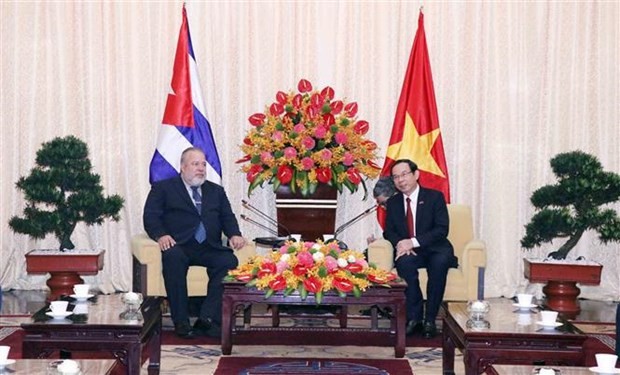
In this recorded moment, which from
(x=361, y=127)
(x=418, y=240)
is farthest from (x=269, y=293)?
(x=361, y=127)

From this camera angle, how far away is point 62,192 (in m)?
7.41

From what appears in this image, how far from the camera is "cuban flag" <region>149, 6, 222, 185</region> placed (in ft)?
25.2

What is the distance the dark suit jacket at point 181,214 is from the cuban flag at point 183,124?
0.80 m

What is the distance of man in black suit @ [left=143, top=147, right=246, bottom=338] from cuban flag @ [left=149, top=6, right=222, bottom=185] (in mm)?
790

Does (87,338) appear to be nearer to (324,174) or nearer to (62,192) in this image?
(324,174)

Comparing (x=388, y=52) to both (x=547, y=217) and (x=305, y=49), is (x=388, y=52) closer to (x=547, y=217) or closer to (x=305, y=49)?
(x=305, y=49)

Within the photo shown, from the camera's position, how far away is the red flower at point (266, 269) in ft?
17.8

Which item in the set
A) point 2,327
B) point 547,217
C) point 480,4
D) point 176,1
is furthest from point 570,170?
point 2,327

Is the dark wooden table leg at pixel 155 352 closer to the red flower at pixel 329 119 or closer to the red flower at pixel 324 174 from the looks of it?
the red flower at pixel 324 174

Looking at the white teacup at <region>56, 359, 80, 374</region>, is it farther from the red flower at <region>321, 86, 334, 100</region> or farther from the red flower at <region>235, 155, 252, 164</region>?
the red flower at <region>321, 86, 334, 100</region>

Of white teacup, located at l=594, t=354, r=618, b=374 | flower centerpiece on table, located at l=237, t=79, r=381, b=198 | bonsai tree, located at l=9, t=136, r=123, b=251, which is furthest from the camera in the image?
bonsai tree, located at l=9, t=136, r=123, b=251

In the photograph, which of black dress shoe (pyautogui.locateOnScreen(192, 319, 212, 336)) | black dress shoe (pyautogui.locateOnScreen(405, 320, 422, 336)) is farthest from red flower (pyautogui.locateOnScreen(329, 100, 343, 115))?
black dress shoe (pyautogui.locateOnScreen(192, 319, 212, 336))

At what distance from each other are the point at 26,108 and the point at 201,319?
2858 mm

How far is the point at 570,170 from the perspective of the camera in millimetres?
7359
